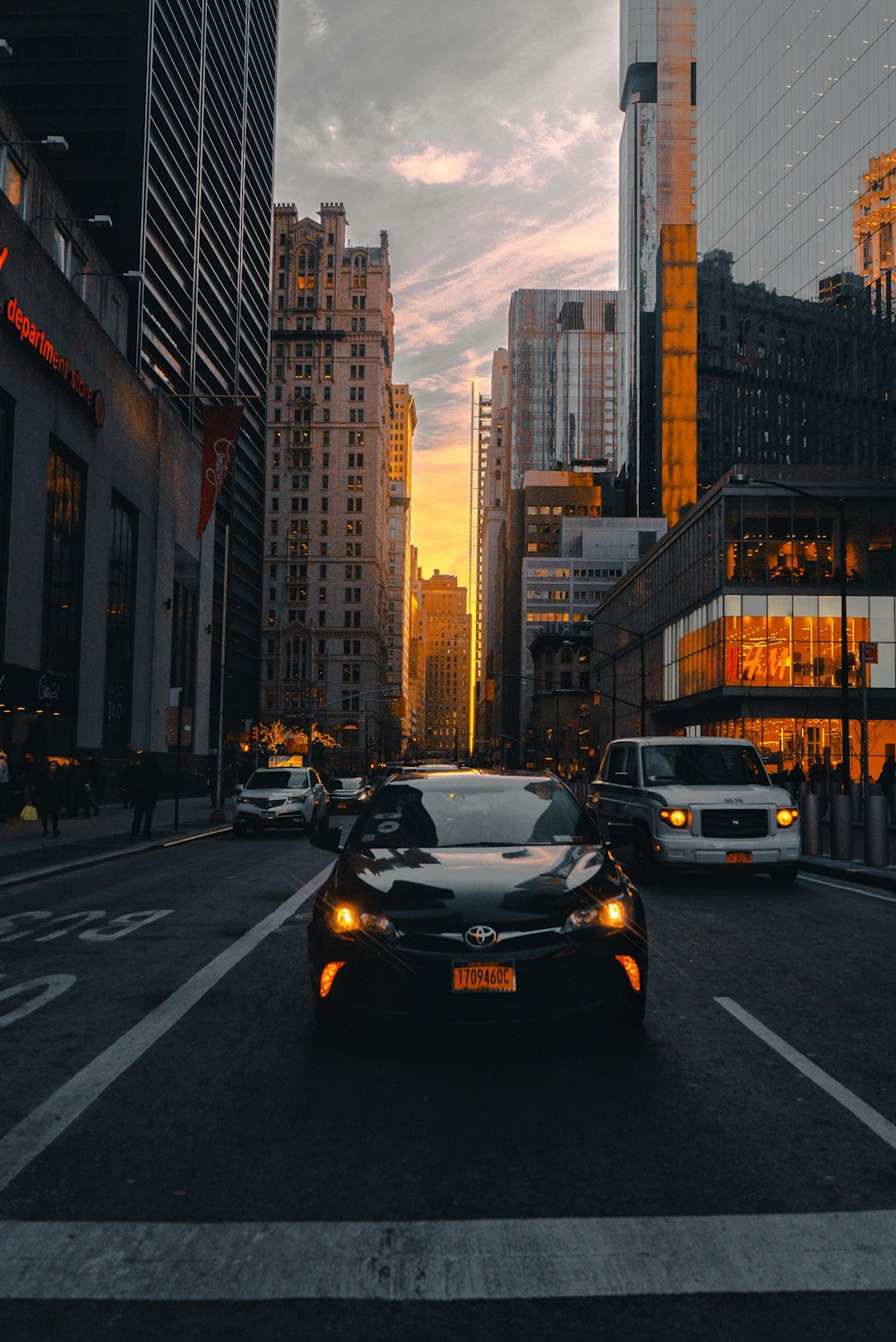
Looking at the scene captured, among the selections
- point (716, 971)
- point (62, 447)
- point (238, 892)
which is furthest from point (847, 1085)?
point (62, 447)

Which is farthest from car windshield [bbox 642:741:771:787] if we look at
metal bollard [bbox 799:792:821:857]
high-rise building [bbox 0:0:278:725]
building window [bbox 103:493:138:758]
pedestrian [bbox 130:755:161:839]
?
high-rise building [bbox 0:0:278:725]

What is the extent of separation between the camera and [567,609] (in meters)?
159

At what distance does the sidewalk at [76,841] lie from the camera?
57.7ft

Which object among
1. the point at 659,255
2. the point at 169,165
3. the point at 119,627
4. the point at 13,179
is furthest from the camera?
the point at 659,255

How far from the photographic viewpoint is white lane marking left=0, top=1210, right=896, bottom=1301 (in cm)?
330

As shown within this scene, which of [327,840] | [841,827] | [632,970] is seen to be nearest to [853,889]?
[841,827]

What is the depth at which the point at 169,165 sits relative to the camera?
7150 cm

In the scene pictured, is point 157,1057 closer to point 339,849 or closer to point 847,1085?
point 339,849

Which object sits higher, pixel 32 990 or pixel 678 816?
pixel 678 816

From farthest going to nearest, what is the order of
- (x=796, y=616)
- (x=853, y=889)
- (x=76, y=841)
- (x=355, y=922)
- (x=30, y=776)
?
(x=796, y=616) → (x=30, y=776) → (x=76, y=841) → (x=853, y=889) → (x=355, y=922)

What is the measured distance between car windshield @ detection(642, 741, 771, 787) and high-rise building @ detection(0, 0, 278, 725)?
35.1 m

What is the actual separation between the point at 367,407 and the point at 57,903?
135028 mm

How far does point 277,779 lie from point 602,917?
23071 millimetres

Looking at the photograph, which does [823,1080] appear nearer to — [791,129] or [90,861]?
[90,861]
